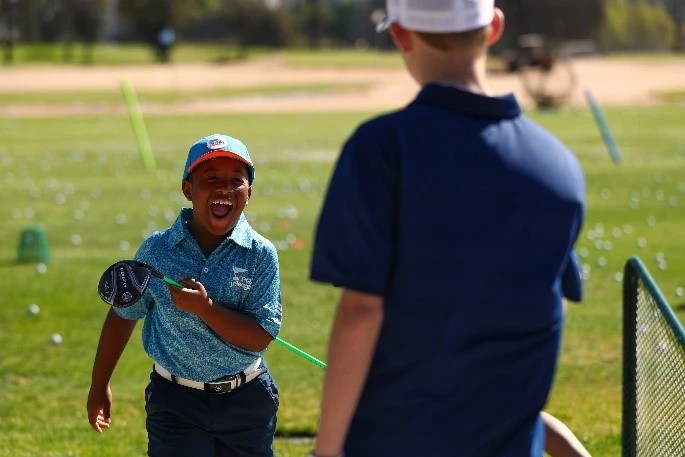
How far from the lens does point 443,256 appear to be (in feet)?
9.33

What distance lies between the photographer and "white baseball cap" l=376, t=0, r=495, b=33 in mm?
2883

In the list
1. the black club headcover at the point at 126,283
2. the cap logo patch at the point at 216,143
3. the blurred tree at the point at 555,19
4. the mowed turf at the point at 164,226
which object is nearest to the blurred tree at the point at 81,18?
the blurred tree at the point at 555,19

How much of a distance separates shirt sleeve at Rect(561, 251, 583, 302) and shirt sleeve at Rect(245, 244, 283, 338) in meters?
1.38

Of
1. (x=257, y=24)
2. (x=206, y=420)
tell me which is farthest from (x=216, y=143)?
(x=257, y=24)

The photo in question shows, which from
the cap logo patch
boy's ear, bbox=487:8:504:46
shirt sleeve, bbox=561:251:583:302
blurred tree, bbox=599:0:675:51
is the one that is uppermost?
boy's ear, bbox=487:8:504:46

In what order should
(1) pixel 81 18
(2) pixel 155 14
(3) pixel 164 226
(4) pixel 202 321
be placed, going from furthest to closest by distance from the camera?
(1) pixel 81 18 → (2) pixel 155 14 → (3) pixel 164 226 → (4) pixel 202 321

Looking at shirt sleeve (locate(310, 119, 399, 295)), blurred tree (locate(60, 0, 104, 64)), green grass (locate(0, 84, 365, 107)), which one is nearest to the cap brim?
shirt sleeve (locate(310, 119, 399, 295))

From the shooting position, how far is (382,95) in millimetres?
48500

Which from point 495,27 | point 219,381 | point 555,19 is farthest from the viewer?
point 555,19

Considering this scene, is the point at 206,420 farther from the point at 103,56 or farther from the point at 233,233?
the point at 103,56

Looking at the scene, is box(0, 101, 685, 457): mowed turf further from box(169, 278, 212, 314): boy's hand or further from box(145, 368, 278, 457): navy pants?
box(169, 278, 212, 314): boy's hand

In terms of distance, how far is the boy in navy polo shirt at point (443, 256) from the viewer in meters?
2.82

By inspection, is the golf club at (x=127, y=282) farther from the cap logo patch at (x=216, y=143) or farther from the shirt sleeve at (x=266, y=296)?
the cap logo patch at (x=216, y=143)

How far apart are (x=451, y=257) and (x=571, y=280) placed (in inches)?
15.3
